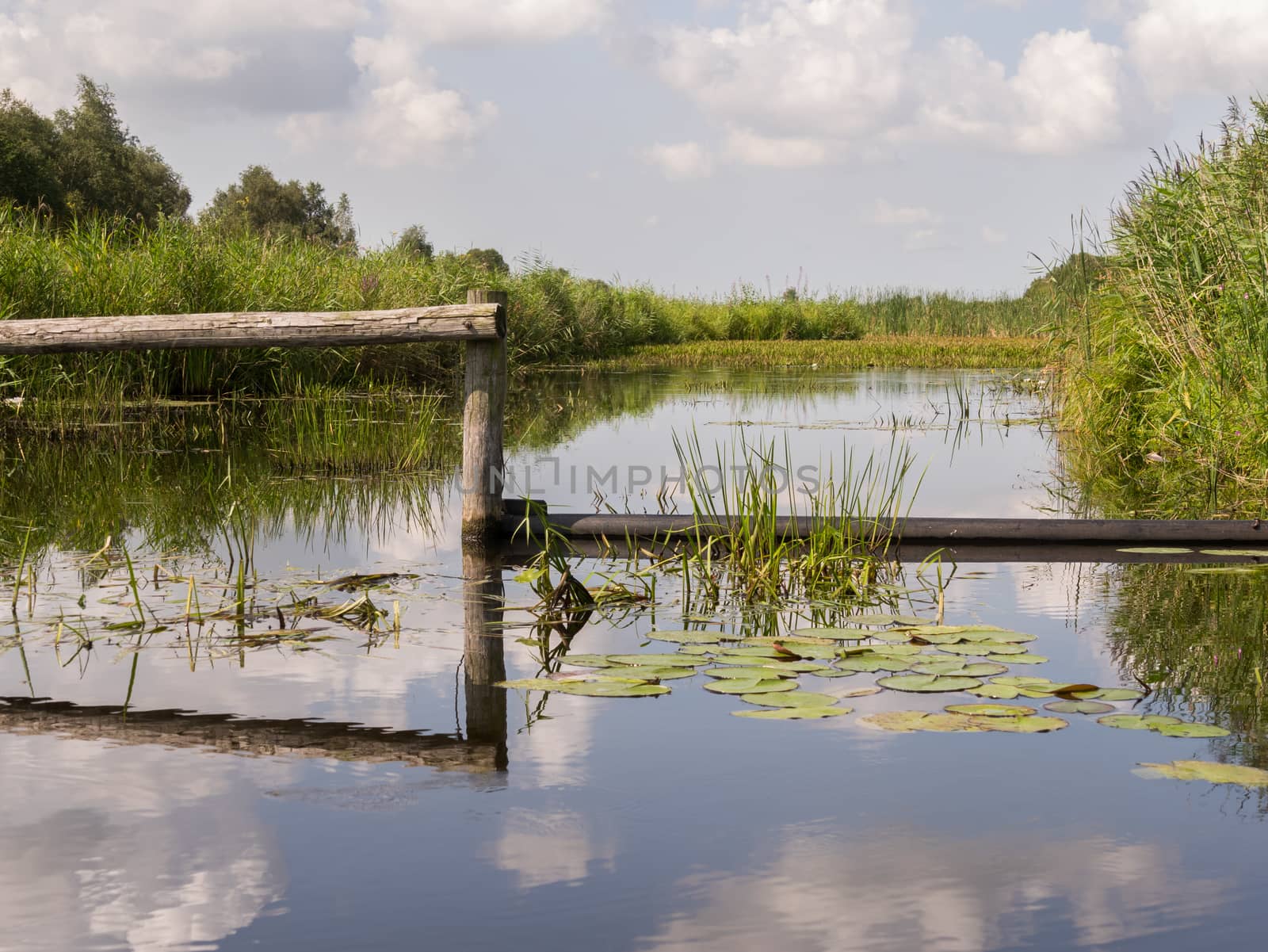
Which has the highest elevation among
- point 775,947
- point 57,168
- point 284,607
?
point 57,168

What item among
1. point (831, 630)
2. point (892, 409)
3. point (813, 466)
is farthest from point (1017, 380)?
point (831, 630)

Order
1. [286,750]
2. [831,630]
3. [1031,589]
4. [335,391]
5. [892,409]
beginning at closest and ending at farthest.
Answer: [286,750], [831,630], [1031,589], [335,391], [892,409]

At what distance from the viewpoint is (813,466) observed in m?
8.91

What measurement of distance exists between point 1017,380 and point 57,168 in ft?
111

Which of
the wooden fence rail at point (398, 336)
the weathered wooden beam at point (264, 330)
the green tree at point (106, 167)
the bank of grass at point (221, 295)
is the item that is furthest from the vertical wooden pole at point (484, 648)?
the green tree at point (106, 167)

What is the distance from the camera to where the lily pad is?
3188mm

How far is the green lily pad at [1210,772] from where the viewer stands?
2830 millimetres

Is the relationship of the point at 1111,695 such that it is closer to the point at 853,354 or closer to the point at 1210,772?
the point at 1210,772

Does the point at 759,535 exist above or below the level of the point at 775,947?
above

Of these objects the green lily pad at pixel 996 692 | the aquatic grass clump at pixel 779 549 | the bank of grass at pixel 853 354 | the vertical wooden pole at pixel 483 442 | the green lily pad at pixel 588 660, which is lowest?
the green lily pad at pixel 996 692

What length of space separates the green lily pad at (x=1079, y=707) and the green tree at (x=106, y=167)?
38.8m

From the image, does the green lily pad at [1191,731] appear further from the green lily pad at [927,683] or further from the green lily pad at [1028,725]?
the green lily pad at [927,683]

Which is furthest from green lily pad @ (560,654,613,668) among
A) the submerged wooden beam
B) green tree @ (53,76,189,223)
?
green tree @ (53,76,189,223)

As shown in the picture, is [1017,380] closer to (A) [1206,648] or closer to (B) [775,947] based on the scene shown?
(A) [1206,648]
